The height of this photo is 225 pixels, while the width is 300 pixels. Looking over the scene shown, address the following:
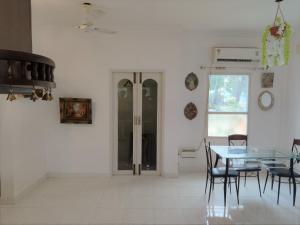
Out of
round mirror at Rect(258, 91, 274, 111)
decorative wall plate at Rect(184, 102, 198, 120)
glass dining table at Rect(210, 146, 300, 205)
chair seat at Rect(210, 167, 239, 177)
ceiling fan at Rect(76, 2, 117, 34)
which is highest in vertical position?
ceiling fan at Rect(76, 2, 117, 34)

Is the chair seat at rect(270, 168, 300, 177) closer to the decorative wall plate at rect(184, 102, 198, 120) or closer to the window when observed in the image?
the window

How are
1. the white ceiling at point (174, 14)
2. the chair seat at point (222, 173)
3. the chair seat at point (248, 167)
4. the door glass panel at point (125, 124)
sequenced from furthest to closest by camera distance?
the door glass panel at point (125, 124), the chair seat at point (248, 167), the chair seat at point (222, 173), the white ceiling at point (174, 14)

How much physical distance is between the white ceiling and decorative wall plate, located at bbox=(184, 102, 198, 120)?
1534mm

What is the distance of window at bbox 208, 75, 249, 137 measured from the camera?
531cm

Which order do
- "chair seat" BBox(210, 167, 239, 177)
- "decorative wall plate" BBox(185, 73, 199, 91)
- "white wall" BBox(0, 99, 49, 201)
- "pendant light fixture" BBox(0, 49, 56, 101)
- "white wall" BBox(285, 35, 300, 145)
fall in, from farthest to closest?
"decorative wall plate" BBox(185, 73, 199, 91) → "white wall" BBox(285, 35, 300, 145) → "chair seat" BBox(210, 167, 239, 177) → "white wall" BBox(0, 99, 49, 201) → "pendant light fixture" BBox(0, 49, 56, 101)

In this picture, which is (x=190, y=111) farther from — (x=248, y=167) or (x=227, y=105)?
(x=248, y=167)

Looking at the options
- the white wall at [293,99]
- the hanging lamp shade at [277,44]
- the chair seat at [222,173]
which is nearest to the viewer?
the hanging lamp shade at [277,44]

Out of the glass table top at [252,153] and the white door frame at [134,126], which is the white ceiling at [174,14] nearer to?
the white door frame at [134,126]

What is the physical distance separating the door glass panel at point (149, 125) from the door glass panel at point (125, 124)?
267mm

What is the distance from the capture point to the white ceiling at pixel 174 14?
3.49 metres

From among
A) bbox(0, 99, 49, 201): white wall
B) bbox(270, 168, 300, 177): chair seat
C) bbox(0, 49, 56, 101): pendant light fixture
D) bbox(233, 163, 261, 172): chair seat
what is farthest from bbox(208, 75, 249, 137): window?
bbox(0, 49, 56, 101): pendant light fixture

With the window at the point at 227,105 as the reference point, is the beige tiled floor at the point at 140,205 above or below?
below

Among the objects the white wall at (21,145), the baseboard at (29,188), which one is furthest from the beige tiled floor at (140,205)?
the white wall at (21,145)

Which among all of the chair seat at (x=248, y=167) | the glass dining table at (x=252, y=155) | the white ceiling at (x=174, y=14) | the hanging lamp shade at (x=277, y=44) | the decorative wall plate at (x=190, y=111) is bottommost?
the chair seat at (x=248, y=167)
